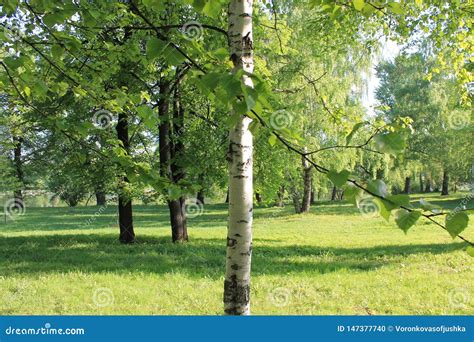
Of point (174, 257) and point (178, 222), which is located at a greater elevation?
point (178, 222)

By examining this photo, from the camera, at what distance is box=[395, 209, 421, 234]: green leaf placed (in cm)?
135

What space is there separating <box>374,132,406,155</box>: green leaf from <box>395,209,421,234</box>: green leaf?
20 cm

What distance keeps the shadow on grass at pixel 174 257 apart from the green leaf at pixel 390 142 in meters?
7.97

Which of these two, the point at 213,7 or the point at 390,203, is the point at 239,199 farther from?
the point at 390,203

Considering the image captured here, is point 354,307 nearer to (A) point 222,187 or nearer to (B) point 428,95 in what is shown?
(A) point 222,187

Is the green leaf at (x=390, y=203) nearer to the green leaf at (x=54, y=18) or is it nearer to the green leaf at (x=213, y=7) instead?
the green leaf at (x=213, y=7)

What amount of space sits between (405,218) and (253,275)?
7.97m

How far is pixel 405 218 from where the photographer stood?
137 cm

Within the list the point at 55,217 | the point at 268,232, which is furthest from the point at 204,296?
the point at 55,217

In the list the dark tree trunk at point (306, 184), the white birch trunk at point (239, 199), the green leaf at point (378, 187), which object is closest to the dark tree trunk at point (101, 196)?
the white birch trunk at point (239, 199)

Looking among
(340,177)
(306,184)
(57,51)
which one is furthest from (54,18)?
(306,184)

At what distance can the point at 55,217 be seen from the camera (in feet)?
87.4

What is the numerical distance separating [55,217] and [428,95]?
28.8m

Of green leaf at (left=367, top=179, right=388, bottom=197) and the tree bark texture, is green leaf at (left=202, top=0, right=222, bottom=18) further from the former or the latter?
the tree bark texture
